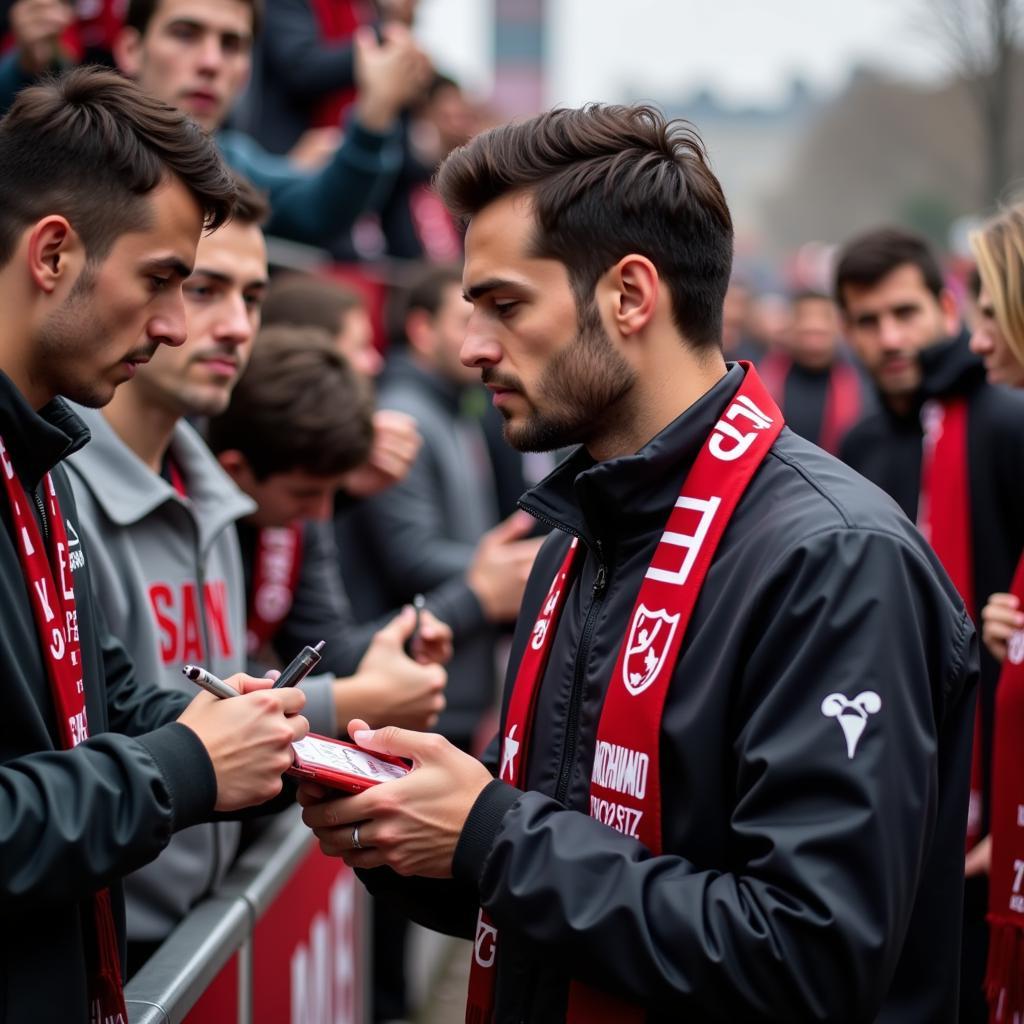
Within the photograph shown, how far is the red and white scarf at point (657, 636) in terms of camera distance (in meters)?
2.00

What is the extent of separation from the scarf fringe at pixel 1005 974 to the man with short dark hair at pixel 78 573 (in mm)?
1748

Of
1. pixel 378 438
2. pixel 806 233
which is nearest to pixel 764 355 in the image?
pixel 378 438

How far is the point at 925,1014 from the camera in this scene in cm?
209

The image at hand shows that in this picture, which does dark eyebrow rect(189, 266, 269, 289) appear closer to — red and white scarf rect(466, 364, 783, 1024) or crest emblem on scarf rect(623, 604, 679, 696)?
red and white scarf rect(466, 364, 783, 1024)

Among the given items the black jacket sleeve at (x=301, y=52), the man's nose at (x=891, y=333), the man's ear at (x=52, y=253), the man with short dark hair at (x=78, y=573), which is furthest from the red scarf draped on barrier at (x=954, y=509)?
the black jacket sleeve at (x=301, y=52)

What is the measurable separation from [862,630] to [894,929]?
1.32 feet

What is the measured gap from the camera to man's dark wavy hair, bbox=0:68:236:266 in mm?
2172

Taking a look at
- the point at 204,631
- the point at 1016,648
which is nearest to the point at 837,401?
the point at 1016,648

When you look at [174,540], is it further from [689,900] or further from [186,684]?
[689,900]

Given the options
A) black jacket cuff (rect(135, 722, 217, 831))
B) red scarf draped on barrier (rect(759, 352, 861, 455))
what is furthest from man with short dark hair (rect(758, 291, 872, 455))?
black jacket cuff (rect(135, 722, 217, 831))

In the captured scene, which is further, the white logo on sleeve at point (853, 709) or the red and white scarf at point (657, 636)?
the red and white scarf at point (657, 636)

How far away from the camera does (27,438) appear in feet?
7.05

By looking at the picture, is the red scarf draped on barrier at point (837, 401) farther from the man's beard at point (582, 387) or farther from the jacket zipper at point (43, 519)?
the jacket zipper at point (43, 519)

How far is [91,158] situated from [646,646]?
3.88 ft
